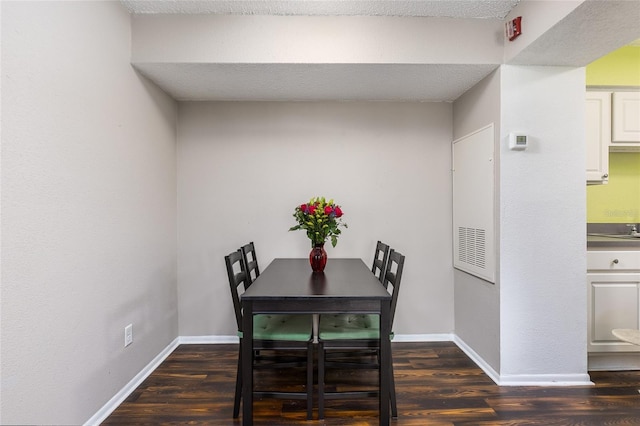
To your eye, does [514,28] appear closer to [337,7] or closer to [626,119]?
[337,7]

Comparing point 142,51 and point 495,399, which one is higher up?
point 142,51

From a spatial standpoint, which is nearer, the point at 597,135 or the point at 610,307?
the point at 610,307

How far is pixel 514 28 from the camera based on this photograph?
194 centimetres

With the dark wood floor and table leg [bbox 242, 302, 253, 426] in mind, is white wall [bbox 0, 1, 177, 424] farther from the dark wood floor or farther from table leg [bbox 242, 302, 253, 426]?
table leg [bbox 242, 302, 253, 426]

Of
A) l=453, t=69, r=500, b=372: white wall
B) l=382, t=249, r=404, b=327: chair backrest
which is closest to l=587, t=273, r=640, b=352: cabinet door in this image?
l=453, t=69, r=500, b=372: white wall

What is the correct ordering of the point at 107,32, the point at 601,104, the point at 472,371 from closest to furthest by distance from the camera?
the point at 107,32
the point at 472,371
the point at 601,104

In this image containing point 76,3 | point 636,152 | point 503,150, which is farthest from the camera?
point 636,152

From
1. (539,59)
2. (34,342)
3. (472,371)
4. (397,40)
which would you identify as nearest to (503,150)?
(539,59)

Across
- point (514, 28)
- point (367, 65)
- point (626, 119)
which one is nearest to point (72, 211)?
point (367, 65)

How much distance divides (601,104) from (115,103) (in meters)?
3.53

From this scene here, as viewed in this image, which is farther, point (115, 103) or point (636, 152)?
point (636, 152)

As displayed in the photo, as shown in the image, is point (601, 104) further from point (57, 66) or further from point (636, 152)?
point (57, 66)

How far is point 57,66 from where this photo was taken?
1.45m

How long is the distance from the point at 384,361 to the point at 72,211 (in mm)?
1754
